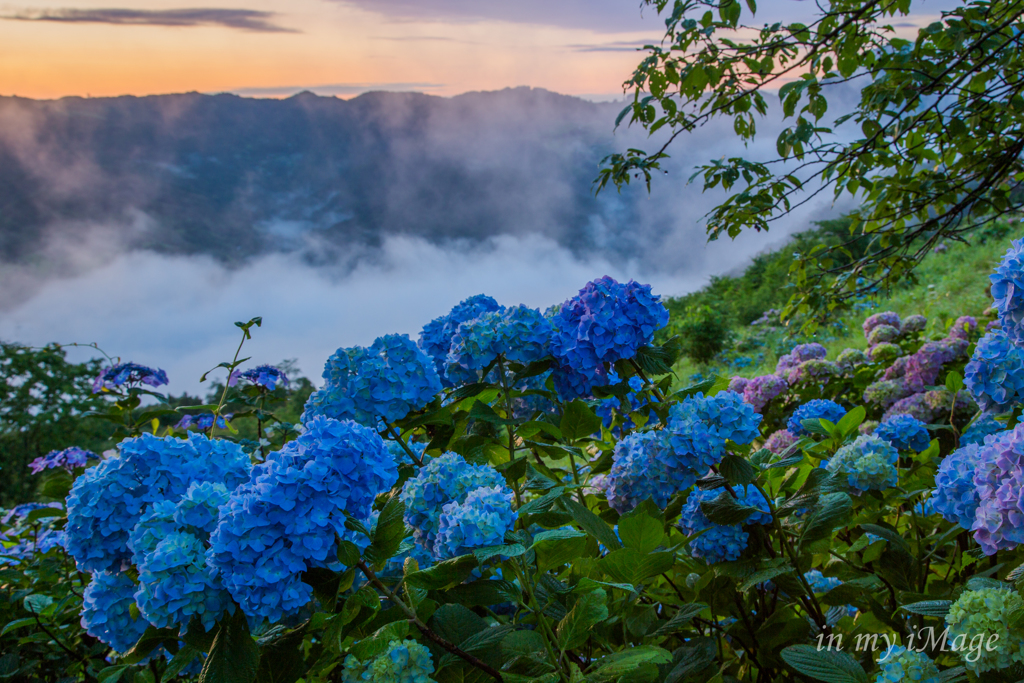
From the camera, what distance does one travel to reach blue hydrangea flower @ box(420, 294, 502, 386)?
4.88 ft

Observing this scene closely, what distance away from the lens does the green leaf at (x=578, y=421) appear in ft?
4.03

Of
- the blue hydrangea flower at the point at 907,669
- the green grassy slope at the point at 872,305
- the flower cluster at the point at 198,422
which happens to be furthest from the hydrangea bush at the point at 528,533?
the green grassy slope at the point at 872,305

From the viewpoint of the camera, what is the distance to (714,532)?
1.25 m

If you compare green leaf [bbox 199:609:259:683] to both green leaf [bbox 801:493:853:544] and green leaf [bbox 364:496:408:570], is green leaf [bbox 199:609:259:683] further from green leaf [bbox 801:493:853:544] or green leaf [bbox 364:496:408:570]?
green leaf [bbox 801:493:853:544]

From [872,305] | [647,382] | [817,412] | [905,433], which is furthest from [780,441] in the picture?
[872,305]

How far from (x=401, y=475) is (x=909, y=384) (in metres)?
2.22

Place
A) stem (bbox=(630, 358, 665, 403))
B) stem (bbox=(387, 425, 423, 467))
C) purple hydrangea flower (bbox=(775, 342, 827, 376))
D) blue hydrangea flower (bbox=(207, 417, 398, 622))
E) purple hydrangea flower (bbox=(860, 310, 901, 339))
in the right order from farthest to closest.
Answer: purple hydrangea flower (bbox=(860, 310, 901, 339)), purple hydrangea flower (bbox=(775, 342, 827, 376)), stem (bbox=(630, 358, 665, 403)), stem (bbox=(387, 425, 423, 467)), blue hydrangea flower (bbox=(207, 417, 398, 622))

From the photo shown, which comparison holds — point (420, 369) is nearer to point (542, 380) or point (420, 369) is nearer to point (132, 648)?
point (542, 380)

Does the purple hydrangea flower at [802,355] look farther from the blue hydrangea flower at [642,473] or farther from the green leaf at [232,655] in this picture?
the green leaf at [232,655]

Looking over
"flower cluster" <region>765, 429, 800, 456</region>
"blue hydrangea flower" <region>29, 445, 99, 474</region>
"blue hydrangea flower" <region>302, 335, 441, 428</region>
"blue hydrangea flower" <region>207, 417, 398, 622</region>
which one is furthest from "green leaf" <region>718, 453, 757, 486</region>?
"blue hydrangea flower" <region>29, 445, 99, 474</region>

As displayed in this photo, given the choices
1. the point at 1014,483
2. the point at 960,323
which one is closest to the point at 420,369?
the point at 1014,483

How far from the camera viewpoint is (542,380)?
143 cm

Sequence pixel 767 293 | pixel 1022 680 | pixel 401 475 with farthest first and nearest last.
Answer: pixel 767 293 < pixel 401 475 < pixel 1022 680

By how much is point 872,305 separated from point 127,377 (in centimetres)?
643
